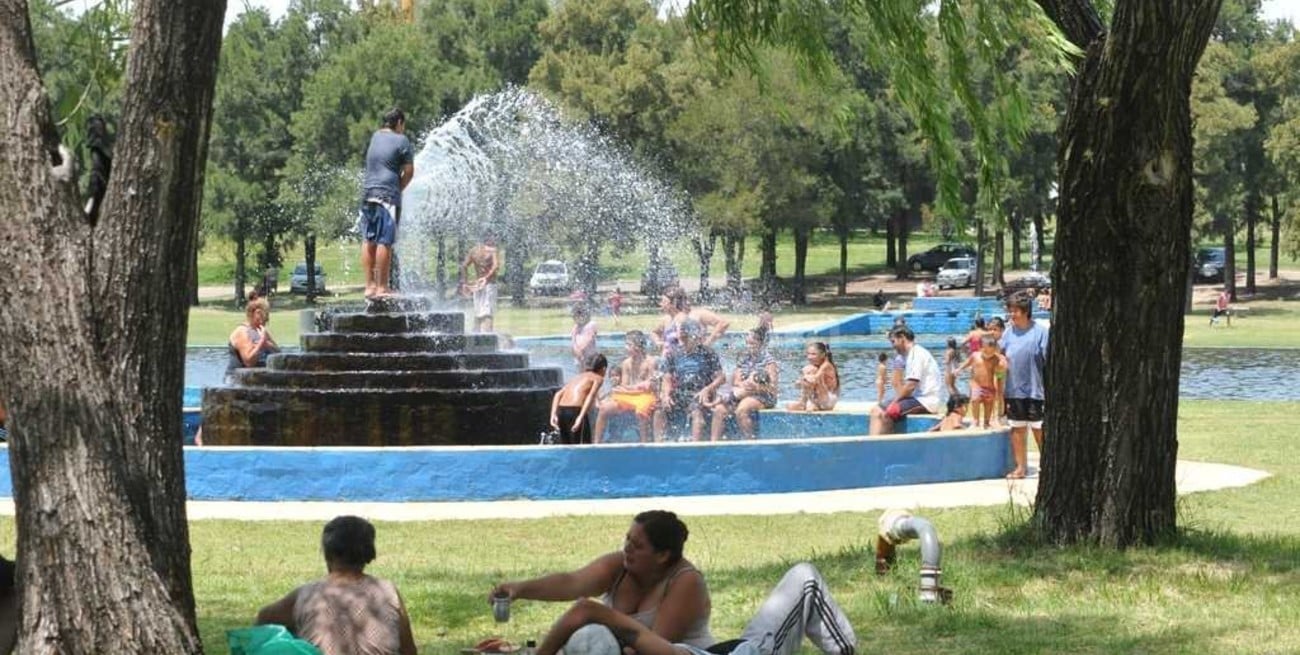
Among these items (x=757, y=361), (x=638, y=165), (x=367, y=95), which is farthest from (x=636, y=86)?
(x=757, y=361)

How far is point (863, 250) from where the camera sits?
304 ft

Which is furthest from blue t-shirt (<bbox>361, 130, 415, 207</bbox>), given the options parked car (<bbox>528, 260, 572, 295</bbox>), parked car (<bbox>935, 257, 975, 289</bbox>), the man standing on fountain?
parked car (<bbox>935, 257, 975, 289</bbox>)

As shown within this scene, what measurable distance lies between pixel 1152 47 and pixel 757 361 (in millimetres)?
9462

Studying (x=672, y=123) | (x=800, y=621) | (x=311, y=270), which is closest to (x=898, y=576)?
(x=800, y=621)

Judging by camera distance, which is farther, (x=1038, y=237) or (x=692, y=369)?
(x=1038, y=237)

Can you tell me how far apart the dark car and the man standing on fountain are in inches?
2481

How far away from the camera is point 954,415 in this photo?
17781mm

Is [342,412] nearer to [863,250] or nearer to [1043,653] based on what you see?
[1043,653]

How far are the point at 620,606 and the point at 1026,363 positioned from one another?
9130 mm

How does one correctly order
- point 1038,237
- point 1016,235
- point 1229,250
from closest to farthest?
point 1229,250 → point 1038,237 → point 1016,235

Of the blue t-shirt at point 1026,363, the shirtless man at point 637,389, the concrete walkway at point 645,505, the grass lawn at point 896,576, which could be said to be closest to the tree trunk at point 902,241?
the shirtless man at point 637,389

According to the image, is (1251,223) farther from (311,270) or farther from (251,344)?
(251,344)

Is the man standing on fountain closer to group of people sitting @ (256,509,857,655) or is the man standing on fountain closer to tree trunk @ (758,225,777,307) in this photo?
group of people sitting @ (256,509,857,655)

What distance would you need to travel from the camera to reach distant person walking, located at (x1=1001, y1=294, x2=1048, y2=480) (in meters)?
15.8
